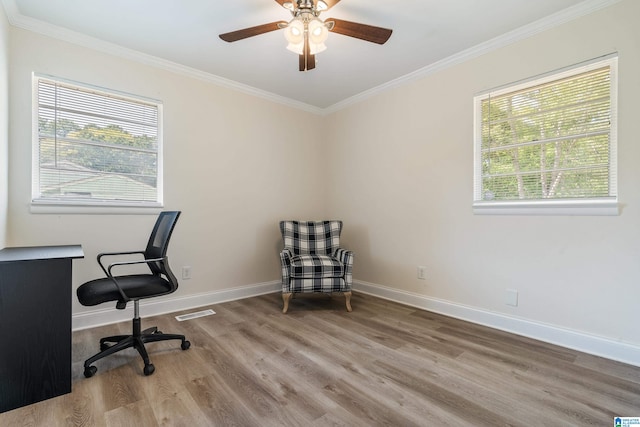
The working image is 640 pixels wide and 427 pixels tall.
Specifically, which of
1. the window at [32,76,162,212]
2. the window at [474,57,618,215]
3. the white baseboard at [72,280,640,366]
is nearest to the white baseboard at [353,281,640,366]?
the white baseboard at [72,280,640,366]

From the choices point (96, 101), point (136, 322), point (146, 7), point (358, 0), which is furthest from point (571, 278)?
point (96, 101)

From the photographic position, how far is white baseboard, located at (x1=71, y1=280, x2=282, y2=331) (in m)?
2.63

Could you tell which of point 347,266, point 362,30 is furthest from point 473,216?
point 362,30

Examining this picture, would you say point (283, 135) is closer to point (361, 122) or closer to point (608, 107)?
point (361, 122)

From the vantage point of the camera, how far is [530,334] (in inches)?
97.0

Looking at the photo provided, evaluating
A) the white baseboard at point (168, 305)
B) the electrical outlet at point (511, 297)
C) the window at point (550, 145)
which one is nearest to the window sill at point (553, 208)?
the window at point (550, 145)

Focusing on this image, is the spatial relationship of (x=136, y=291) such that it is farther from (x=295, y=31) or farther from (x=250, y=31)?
(x=295, y=31)

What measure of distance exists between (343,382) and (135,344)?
146 centimetres

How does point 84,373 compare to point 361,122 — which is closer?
point 84,373

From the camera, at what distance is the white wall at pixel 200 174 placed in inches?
95.0

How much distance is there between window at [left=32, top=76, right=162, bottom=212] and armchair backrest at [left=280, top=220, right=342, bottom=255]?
1.44 m

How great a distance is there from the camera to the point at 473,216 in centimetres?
283

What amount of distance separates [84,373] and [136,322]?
379 mm

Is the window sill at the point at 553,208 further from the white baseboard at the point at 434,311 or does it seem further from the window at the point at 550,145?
the white baseboard at the point at 434,311
